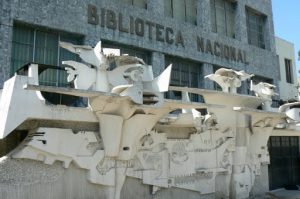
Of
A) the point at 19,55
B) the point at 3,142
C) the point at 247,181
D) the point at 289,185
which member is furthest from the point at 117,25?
the point at 289,185

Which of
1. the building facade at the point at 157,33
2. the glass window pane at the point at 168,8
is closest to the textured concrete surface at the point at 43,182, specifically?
the building facade at the point at 157,33

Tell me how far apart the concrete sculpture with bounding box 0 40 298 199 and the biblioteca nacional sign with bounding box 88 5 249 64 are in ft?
11.8

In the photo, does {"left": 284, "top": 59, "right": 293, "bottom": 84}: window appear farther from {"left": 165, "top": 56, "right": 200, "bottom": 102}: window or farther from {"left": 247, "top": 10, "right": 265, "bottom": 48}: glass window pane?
{"left": 165, "top": 56, "right": 200, "bottom": 102}: window

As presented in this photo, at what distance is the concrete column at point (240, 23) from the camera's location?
76.4 feet

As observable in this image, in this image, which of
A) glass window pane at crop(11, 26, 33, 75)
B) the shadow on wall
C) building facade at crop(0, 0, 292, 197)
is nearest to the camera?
the shadow on wall

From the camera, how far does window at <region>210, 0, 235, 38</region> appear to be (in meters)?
22.2

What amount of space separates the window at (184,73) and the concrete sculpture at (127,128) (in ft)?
10.7

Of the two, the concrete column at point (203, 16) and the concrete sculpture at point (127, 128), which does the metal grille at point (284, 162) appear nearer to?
the concrete sculpture at point (127, 128)

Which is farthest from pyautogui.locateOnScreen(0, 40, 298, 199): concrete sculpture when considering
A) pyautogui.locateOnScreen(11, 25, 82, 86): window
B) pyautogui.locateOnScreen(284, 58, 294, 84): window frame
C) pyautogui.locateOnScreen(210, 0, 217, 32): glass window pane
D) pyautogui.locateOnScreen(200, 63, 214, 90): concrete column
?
pyautogui.locateOnScreen(284, 58, 294, 84): window frame

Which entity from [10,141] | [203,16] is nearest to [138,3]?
[203,16]

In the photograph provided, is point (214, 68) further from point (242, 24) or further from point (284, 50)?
point (284, 50)

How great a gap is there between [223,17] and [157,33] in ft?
21.3

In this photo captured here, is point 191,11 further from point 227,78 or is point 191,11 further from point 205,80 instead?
point 227,78

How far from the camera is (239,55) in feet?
74.9
